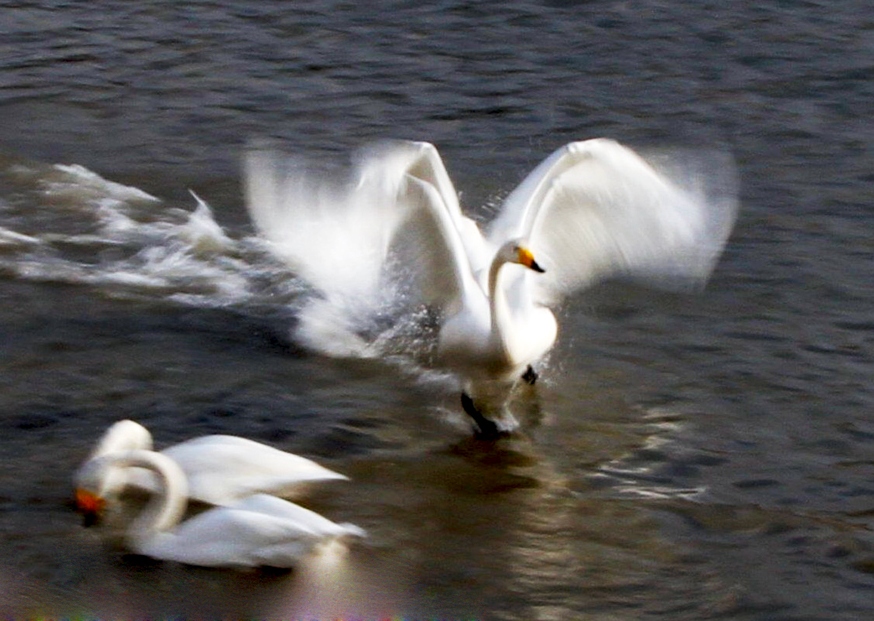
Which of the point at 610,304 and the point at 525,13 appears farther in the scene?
the point at 525,13

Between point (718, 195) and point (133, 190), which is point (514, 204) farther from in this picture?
point (133, 190)

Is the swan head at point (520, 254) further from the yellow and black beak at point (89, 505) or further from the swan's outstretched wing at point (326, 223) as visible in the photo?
the yellow and black beak at point (89, 505)

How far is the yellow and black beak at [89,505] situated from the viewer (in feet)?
18.8

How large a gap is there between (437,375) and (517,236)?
2.37ft

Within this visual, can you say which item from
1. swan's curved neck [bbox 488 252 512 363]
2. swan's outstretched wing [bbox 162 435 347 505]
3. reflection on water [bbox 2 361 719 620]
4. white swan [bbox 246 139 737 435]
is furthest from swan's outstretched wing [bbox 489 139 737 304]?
swan's outstretched wing [bbox 162 435 347 505]

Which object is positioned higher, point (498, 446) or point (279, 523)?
point (498, 446)

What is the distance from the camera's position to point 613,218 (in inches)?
303

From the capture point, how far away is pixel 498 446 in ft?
22.6

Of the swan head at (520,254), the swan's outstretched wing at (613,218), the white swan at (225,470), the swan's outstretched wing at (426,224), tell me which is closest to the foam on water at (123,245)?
the swan's outstretched wing at (426,224)

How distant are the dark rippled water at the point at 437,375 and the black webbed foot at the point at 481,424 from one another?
0.25 feet

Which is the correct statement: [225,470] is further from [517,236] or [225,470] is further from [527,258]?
[517,236]

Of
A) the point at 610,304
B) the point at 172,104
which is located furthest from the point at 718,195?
the point at 172,104

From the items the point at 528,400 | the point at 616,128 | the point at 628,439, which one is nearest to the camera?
the point at 628,439

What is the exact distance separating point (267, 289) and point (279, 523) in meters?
3.00
